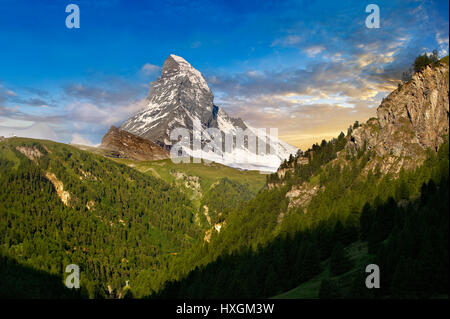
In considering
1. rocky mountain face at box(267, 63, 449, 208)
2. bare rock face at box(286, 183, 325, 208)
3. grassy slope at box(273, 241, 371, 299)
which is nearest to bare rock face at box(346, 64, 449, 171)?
rocky mountain face at box(267, 63, 449, 208)

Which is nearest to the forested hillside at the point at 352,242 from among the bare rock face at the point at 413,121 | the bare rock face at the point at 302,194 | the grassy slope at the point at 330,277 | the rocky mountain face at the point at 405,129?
the grassy slope at the point at 330,277

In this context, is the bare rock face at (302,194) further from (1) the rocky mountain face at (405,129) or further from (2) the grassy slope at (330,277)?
(2) the grassy slope at (330,277)

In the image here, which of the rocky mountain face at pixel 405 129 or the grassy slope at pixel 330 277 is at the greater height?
the rocky mountain face at pixel 405 129

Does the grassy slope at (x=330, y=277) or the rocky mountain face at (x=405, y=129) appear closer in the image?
the grassy slope at (x=330, y=277)

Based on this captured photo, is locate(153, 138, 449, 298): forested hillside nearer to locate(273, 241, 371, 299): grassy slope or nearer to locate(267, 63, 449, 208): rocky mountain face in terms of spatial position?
locate(273, 241, 371, 299): grassy slope

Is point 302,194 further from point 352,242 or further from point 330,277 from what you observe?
point 330,277

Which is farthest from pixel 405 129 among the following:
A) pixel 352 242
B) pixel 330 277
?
pixel 330 277
